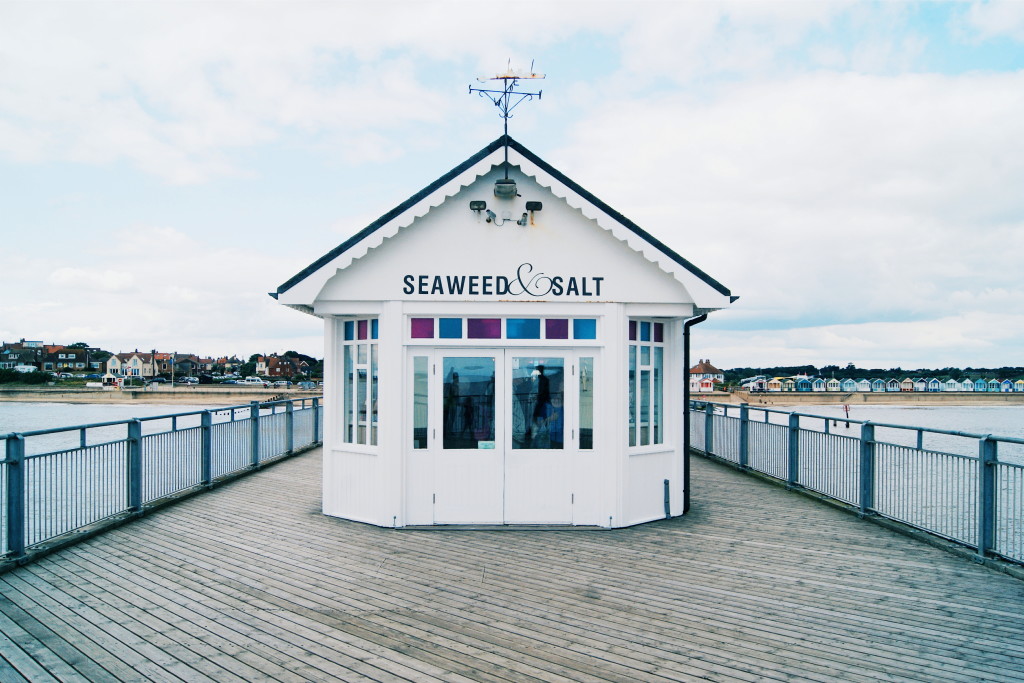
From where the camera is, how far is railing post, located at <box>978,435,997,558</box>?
6527 millimetres

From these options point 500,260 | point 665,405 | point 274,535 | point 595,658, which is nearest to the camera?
point 595,658

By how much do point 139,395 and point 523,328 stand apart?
91431 mm

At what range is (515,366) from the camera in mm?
8203

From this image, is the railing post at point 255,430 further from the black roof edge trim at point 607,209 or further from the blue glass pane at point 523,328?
the black roof edge trim at point 607,209

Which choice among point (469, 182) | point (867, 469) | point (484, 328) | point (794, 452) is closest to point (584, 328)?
point (484, 328)

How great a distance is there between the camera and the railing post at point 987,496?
6.53 metres

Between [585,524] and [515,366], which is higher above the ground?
[515,366]

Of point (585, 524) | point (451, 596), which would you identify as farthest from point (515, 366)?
point (451, 596)

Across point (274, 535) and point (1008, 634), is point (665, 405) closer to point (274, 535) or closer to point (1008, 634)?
point (1008, 634)

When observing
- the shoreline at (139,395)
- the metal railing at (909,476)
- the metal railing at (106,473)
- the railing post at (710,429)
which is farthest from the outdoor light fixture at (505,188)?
the shoreline at (139,395)

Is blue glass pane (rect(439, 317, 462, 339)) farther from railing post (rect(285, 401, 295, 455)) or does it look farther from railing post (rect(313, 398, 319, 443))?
railing post (rect(313, 398, 319, 443))

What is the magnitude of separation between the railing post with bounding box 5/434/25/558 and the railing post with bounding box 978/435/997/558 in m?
9.13

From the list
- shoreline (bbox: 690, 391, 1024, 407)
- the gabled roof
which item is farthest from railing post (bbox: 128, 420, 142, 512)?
shoreline (bbox: 690, 391, 1024, 407)

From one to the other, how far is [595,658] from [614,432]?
3.83 meters
